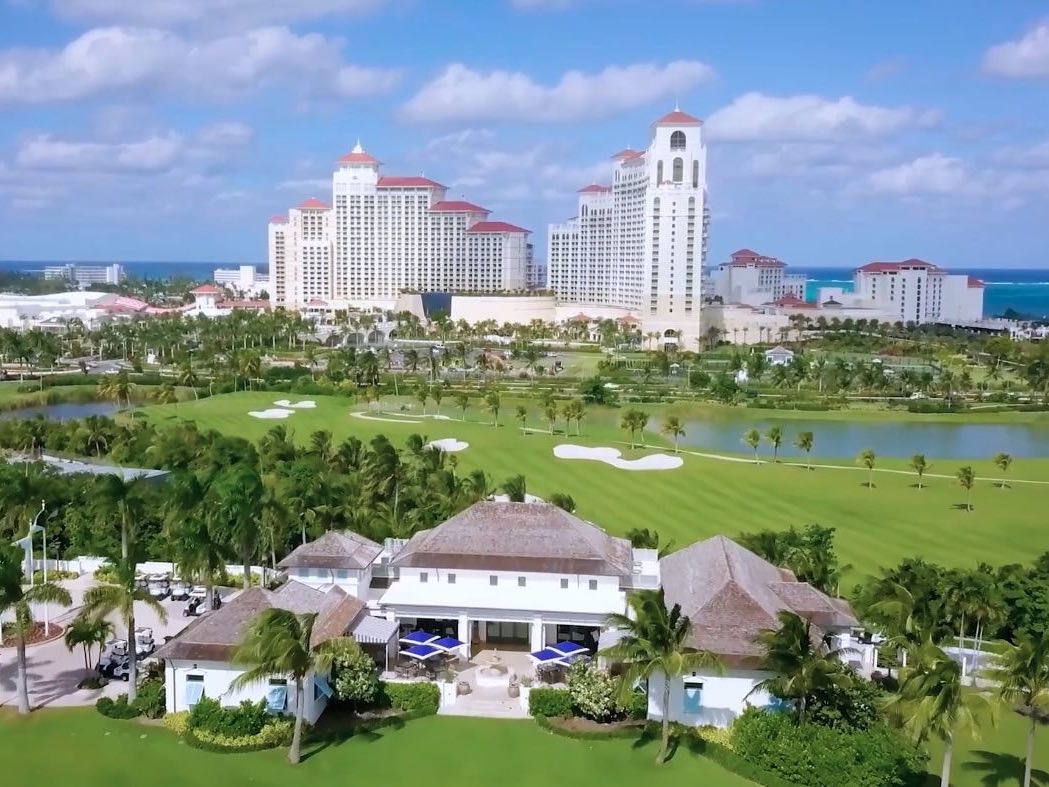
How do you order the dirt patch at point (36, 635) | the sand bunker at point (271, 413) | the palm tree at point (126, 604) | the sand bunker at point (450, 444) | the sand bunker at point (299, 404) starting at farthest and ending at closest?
the sand bunker at point (299, 404), the sand bunker at point (271, 413), the sand bunker at point (450, 444), the dirt patch at point (36, 635), the palm tree at point (126, 604)

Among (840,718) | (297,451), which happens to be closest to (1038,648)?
(840,718)

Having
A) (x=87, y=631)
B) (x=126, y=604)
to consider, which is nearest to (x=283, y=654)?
(x=126, y=604)

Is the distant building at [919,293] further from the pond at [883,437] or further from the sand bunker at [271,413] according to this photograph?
the sand bunker at [271,413]

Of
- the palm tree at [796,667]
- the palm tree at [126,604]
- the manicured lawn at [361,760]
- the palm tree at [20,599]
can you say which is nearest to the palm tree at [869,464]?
the palm tree at [796,667]

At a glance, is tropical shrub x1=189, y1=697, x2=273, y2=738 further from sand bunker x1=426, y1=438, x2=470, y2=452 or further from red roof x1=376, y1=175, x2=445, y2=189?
red roof x1=376, y1=175, x2=445, y2=189

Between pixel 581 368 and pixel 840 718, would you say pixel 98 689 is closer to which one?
pixel 840 718

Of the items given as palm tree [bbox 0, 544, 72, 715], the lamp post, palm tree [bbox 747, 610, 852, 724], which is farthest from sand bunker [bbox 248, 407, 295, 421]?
palm tree [bbox 747, 610, 852, 724]
